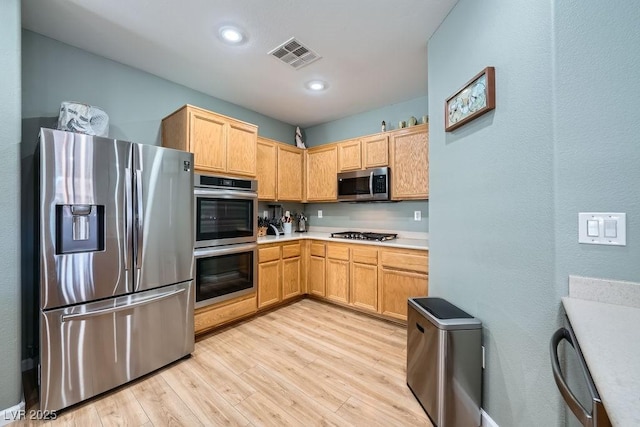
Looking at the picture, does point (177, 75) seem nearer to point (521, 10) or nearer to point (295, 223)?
point (295, 223)

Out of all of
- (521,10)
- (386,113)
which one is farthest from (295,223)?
(521,10)

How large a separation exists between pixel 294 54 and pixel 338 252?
2283 mm

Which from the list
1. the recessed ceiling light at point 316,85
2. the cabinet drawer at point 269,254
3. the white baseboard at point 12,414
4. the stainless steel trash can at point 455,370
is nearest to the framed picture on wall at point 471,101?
the stainless steel trash can at point 455,370

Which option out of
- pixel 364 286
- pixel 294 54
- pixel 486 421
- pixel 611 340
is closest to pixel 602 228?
pixel 611 340

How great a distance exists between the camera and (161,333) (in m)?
2.04

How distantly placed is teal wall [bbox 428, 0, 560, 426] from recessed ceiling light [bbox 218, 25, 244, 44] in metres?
1.63

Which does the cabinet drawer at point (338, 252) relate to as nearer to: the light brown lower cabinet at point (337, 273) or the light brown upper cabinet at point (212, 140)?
the light brown lower cabinet at point (337, 273)

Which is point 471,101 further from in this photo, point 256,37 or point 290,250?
point 290,250

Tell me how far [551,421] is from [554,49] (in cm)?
160

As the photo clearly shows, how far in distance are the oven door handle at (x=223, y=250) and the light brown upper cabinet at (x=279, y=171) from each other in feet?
2.67

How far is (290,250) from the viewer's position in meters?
3.48

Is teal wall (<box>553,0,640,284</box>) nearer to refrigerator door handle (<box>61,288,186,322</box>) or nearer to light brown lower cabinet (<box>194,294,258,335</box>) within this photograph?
refrigerator door handle (<box>61,288,186,322</box>)

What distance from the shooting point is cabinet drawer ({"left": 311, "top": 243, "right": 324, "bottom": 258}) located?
3.53 metres

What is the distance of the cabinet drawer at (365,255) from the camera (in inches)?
120
